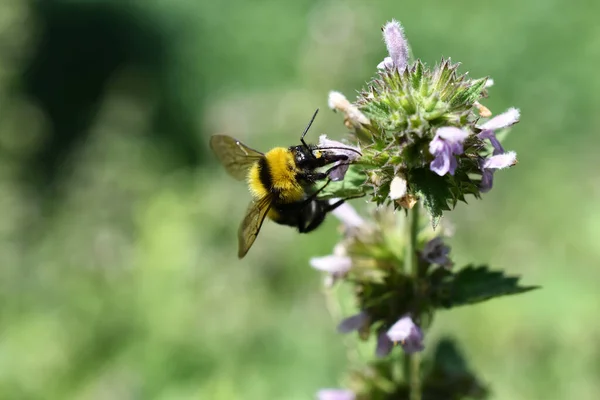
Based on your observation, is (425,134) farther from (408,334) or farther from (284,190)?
(284,190)

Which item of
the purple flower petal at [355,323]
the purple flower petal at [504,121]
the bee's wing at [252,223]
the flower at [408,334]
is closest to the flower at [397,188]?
the purple flower petal at [504,121]

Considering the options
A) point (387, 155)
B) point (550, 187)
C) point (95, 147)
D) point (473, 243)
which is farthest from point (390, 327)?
point (95, 147)

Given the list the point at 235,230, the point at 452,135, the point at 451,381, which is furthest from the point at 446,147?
the point at 235,230

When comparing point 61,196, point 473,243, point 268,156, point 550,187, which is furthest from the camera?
point 61,196

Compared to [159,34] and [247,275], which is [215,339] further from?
[159,34]

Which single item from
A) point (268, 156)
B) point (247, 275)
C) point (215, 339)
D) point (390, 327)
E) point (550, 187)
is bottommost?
point (390, 327)
